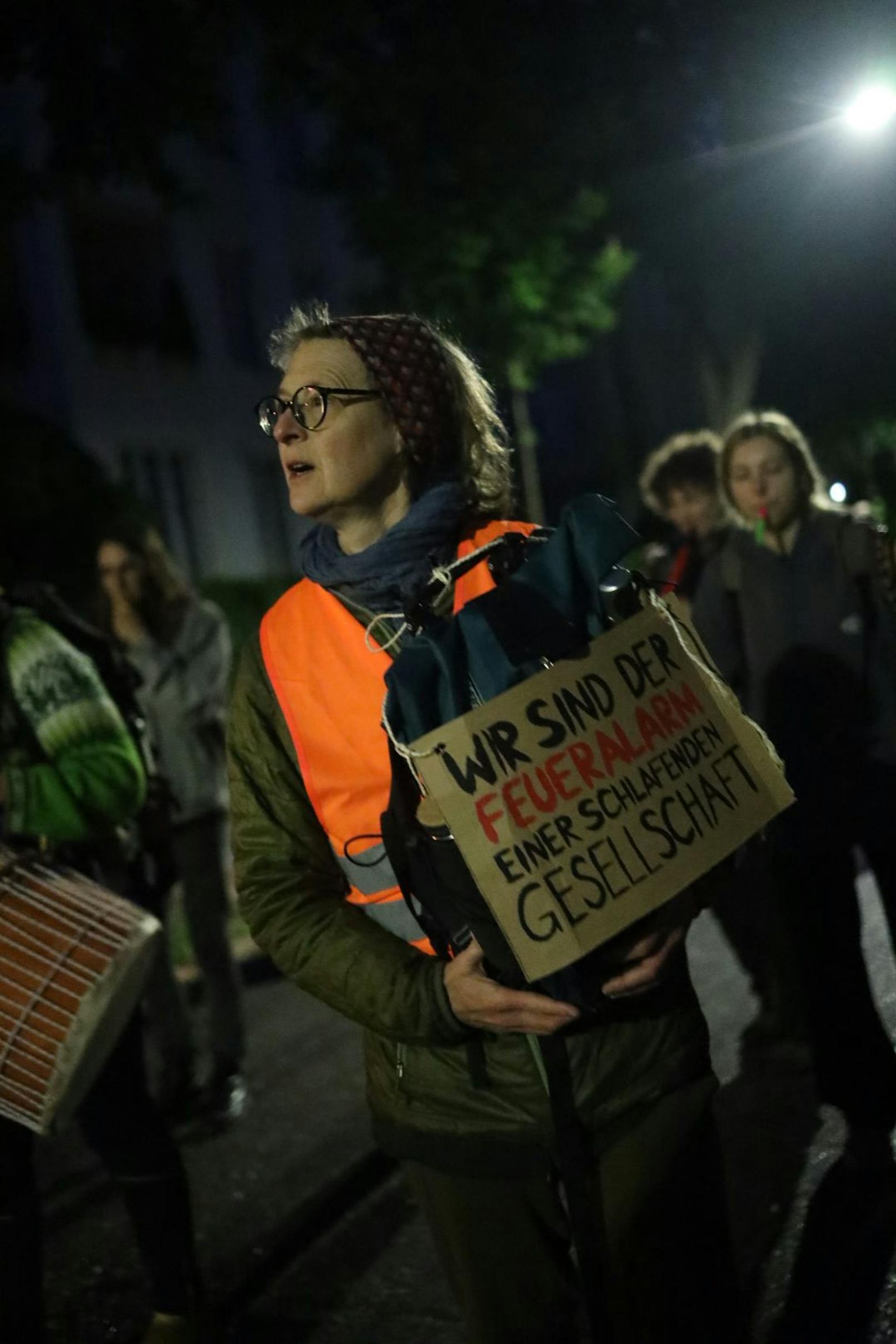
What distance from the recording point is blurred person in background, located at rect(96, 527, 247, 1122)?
17.7 ft

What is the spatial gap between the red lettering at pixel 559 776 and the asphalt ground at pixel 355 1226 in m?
1.87

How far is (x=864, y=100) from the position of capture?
11750 millimetres

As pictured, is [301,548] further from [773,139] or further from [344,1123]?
[773,139]

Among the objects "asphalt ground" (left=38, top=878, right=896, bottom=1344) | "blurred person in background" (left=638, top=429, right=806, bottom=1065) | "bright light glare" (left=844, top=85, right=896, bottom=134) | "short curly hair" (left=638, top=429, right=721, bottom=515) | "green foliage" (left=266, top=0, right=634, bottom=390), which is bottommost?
"asphalt ground" (left=38, top=878, right=896, bottom=1344)

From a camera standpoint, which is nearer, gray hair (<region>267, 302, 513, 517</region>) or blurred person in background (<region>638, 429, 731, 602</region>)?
gray hair (<region>267, 302, 513, 517</region>)

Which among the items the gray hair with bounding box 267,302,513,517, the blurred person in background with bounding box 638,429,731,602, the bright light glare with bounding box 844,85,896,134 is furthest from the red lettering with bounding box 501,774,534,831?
the bright light glare with bounding box 844,85,896,134

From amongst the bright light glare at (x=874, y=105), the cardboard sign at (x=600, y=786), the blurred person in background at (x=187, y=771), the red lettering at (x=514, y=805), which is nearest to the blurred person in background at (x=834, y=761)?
the cardboard sign at (x=600, y=786)

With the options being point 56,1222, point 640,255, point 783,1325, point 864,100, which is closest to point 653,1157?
point 783,1325

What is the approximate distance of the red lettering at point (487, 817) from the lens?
Answer: 70.9 inches

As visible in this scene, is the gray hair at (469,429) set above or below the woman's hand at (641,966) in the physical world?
above

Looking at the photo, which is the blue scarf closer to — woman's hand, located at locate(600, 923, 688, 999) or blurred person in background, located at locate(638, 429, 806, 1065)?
woman's hand, located at locate(600, 923, 688, 999)

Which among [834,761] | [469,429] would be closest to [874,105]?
[834,761]

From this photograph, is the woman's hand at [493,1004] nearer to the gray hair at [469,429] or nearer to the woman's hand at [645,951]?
the woman's hand at [645,951]

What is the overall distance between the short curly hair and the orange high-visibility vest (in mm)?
3711
